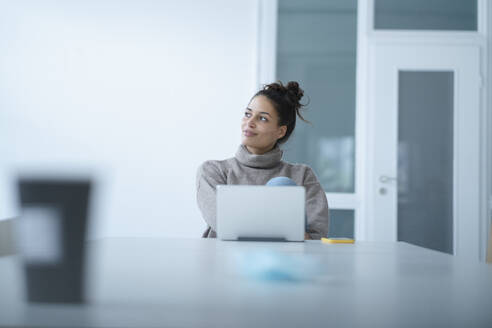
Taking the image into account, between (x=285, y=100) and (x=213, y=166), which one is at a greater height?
(x=285, y=100)

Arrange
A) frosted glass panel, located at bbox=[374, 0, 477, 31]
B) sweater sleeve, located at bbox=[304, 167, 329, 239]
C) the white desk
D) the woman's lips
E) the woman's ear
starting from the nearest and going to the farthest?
the white desk
sweater sleeve, located at bbox=[304, 167, 329, 239]
the woman's lips
the woman's ear
frosted glass panel, located at bbox=[374, 0, 477, 31]

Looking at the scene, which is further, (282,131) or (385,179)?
(385,179)

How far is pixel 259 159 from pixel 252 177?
91mm

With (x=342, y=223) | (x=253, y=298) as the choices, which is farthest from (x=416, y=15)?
(x=253, y=298)

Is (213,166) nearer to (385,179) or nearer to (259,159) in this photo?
(259,159)

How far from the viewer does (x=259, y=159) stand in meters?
2.22

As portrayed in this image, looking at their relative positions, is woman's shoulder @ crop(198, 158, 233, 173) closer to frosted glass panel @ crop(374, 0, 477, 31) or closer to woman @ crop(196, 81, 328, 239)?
woman @ crop(196, 81, 328, 239)

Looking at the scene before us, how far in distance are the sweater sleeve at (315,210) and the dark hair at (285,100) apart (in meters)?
0.39

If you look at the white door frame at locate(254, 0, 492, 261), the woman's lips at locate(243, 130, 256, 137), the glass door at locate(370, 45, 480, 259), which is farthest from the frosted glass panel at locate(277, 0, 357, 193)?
the woman's lips at locate(243, 130, 256, 137)

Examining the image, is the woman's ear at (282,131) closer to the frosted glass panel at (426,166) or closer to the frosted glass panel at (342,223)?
the frosted glass panel at (342,223)

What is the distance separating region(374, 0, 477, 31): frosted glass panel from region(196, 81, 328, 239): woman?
183 centimetres

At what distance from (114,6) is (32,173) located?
3892mm

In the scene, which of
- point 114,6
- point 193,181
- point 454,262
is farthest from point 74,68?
point 454,262

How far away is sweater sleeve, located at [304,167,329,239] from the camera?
6.31 feet
